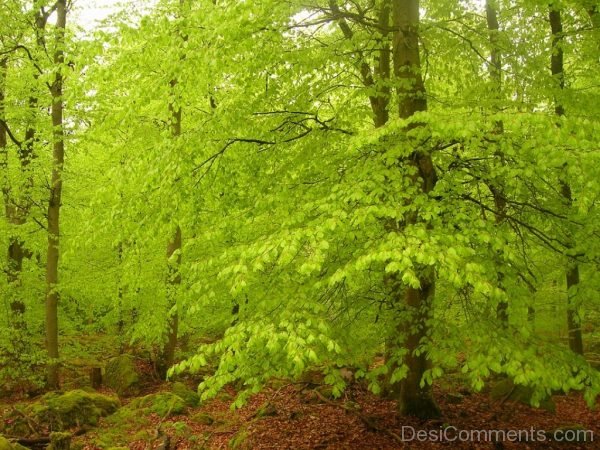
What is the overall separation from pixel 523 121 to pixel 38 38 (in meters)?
12.3

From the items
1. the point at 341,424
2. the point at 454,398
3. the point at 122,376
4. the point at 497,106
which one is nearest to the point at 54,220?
the point at 122,376

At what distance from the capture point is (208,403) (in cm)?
1327

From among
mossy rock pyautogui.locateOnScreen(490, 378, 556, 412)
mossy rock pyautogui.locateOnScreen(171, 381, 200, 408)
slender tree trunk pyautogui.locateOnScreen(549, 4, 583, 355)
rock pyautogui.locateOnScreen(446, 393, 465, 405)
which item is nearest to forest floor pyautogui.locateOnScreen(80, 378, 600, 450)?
rock pyautogui.locateOnScreen(446, 393, 465, 405)

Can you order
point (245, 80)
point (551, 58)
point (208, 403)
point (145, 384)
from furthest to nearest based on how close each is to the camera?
point (145, 384), point (208, 403), point (551, 58), point (245, 80)

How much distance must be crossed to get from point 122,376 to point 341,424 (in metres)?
8.87

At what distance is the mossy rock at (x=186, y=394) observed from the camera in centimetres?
1299

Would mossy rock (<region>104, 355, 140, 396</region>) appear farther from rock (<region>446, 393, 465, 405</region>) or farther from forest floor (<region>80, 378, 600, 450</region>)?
rock (<region>446, 393, 465, 405</region>)

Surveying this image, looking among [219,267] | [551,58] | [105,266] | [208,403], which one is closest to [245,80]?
[219,267]

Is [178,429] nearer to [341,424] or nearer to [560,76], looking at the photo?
[341,424]

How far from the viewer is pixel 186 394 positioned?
13.4 metres

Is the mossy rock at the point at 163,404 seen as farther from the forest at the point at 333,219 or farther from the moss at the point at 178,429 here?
the moss at the point at 178,429

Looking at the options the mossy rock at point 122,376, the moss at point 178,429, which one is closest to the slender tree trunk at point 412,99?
the moss at point 178,429

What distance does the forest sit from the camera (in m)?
5.00

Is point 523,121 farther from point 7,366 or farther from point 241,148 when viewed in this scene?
point 7,366
